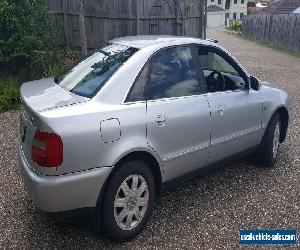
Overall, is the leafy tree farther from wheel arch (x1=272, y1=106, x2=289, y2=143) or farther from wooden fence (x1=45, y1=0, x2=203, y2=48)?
wheel arch (x1=272, y1=106, x2=289, y2=143)

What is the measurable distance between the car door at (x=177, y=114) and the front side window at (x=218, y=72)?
221 mm

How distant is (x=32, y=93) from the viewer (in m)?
3.67

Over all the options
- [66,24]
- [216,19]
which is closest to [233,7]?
[216,19]

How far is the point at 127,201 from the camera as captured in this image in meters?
3.44

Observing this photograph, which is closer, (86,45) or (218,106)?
(218,106)

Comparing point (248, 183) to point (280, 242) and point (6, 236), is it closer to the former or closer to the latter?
point (280, 242)

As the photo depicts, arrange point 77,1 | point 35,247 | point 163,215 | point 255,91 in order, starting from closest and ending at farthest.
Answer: point 35,247, point 163,215, point 255,91, point 77,1

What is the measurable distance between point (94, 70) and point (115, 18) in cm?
655

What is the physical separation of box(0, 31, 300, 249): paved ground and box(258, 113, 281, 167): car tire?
0.13 metres

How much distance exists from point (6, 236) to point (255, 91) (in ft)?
10.9

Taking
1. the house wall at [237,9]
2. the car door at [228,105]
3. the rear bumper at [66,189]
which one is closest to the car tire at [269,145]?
the car door at [228,105]

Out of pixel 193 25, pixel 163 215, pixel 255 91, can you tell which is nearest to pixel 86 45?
pixel 193 25

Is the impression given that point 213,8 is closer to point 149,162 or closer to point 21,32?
point 21,32

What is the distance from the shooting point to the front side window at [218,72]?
13.9ft
